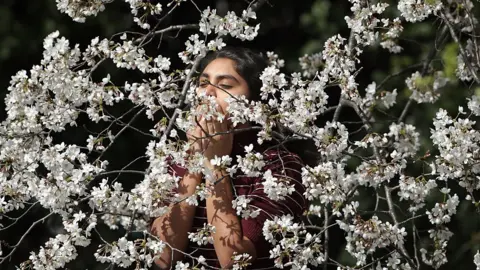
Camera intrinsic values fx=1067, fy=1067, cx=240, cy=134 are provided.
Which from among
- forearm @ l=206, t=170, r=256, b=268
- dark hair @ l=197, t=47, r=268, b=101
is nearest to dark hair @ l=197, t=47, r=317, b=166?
dark hair @ l=197, t=47, r=268, b=101

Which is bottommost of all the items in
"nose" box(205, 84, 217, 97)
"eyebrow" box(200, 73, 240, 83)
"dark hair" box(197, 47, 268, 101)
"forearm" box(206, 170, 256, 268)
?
"forearm" box(206, 170, 256, 268)

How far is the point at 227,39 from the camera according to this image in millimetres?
3922

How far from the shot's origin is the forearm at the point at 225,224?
2.38 metres

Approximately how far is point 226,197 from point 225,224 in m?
0.07

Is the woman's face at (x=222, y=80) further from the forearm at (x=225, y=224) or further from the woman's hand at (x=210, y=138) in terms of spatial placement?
the forearm at (x=225, y=224)

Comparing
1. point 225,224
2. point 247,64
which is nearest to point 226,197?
point 225,224

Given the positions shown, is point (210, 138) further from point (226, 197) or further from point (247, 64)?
point (247, 64)

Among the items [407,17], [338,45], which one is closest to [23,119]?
[338,45]

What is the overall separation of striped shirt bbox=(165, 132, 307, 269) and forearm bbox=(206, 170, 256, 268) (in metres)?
0.02

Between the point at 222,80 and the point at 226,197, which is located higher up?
the point at 222,80

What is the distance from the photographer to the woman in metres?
2.41

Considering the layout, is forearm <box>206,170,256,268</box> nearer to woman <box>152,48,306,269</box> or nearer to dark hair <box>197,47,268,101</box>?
woman <box>152,48,306,269</box>

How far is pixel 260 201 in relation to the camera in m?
2.47

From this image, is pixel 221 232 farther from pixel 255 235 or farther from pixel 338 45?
pixel 338 45
